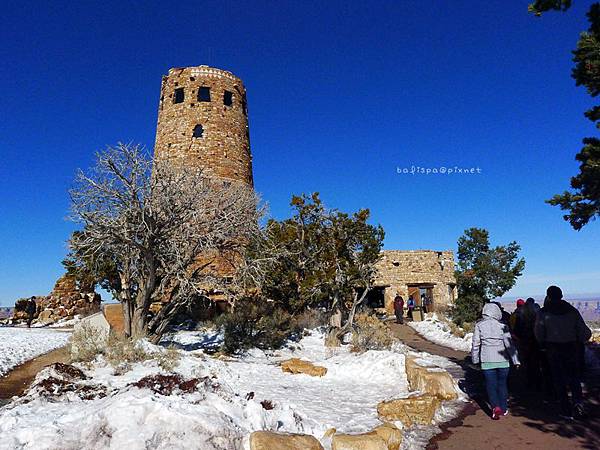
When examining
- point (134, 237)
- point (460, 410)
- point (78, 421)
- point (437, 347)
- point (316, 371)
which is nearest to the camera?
point (78, 421)

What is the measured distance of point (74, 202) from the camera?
922 centimetres

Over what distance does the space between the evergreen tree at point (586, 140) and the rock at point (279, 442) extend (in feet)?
22.8

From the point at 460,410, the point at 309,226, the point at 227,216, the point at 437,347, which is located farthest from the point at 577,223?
the point at 227,216

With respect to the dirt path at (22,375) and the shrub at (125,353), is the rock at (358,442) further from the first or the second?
the shrub at (125,353)

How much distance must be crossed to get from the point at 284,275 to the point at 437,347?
5.27 metres

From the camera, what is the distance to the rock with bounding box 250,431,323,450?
3750mm

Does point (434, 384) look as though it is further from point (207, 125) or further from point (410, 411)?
point (207, 125)

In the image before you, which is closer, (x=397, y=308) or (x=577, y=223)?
(x=577, y=223)

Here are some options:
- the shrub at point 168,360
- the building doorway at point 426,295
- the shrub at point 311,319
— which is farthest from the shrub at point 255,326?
the building doorway at point 426,295

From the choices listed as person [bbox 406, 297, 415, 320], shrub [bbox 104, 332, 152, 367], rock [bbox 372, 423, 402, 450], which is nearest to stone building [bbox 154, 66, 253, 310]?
shrub [bbox 104, 332, 152, 367]

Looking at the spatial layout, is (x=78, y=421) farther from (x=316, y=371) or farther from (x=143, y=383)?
(x=316, y=371)

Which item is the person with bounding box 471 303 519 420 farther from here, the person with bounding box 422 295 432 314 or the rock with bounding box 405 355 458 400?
the person with bounding box 422 295 432 314

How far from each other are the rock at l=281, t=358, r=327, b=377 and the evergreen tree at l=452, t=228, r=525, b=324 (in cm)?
1082

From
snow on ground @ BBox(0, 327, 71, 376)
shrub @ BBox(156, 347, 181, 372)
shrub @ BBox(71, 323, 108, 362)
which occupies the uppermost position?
shrub @ BBox(71, 323, 108, 362)
